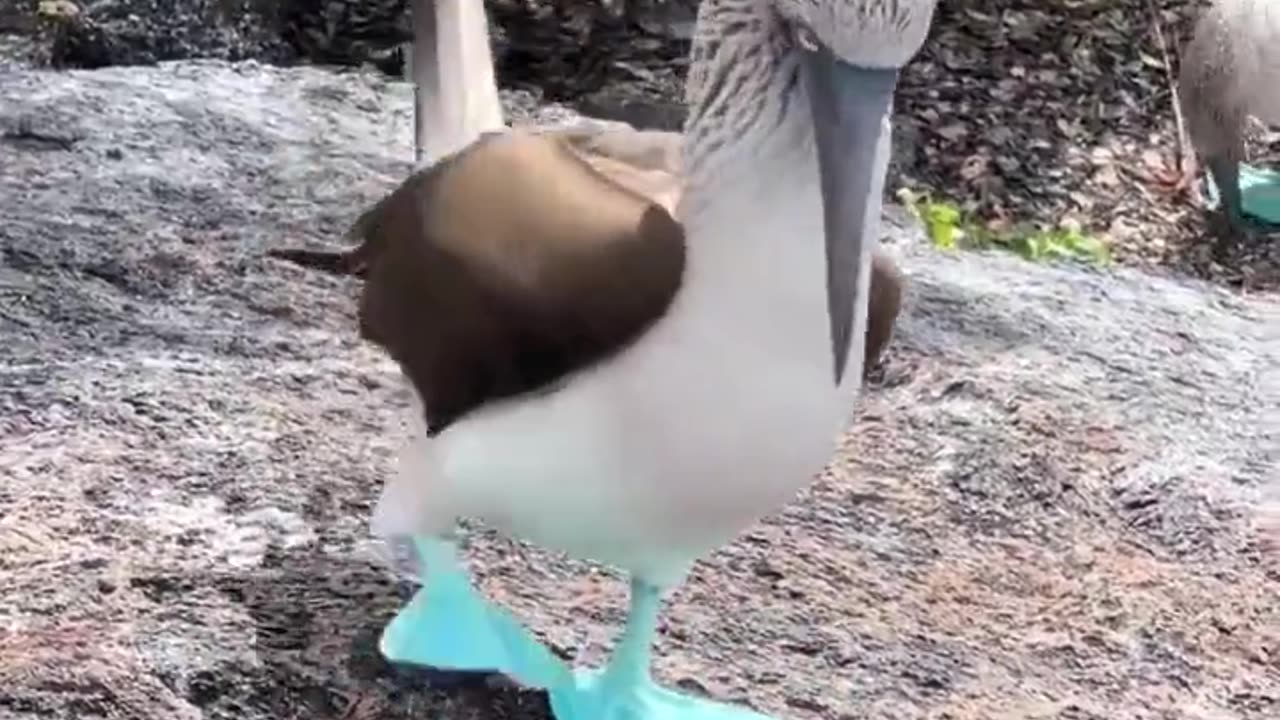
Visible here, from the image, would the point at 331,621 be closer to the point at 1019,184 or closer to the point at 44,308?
the point at 44,308

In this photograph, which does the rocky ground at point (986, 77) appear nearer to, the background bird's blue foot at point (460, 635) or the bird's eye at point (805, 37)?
the background bird's blue foot at point (460, 635)

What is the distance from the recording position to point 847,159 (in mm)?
1086

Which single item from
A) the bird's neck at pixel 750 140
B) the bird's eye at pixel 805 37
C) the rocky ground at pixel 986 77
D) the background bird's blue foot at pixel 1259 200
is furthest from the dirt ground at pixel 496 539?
the background bird's blue foot at pixel 1259 200

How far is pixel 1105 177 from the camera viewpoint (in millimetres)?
3641

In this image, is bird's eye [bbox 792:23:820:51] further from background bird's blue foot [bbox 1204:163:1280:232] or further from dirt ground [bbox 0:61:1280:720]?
background bird's blue foot [bbox 1204:163:1280:232]

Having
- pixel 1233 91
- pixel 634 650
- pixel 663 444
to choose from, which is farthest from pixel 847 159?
pixel 1233 91

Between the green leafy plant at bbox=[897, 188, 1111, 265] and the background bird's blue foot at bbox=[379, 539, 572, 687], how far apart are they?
1.62 metres

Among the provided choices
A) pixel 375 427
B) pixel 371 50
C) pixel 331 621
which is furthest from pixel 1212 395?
pixel 371 50

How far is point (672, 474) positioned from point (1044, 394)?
1038mm

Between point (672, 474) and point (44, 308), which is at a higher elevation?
point (672, 474)

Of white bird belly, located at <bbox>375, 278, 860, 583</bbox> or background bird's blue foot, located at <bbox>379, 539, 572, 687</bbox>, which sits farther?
background bird's blue foot, located at <bbox>379, 539, 572, 687</bbox>

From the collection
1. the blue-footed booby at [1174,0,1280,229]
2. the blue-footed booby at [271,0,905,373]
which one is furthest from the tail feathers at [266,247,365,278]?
the blue-footed booby at [1174,0,1280,229]

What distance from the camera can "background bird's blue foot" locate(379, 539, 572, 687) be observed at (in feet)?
4.78

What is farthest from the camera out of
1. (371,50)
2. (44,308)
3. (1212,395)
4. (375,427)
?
(371,50)
